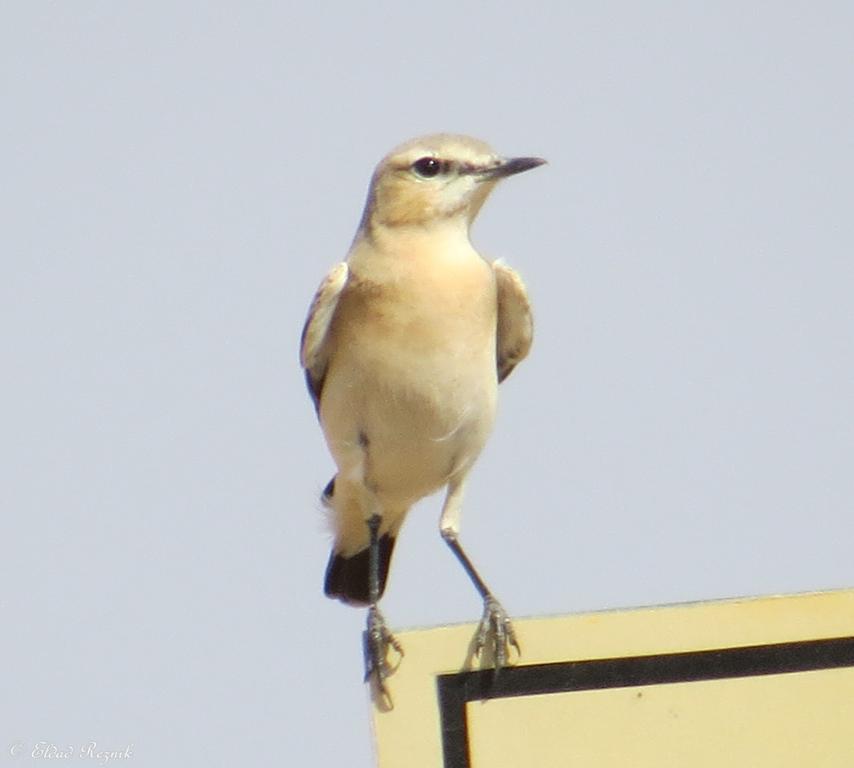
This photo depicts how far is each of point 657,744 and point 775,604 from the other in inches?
14.7

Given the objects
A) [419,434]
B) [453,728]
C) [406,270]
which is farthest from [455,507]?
[453,728]

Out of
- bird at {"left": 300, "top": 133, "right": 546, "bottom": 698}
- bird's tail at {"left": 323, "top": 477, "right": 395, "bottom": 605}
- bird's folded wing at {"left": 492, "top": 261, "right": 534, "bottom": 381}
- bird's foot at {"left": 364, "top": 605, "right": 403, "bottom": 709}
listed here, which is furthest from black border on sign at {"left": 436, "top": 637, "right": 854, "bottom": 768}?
bird's tail at {"left": 323, "top": 477, "right": 395, "bottom": 605}

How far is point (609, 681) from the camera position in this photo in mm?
3129

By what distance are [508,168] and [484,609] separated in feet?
6.21

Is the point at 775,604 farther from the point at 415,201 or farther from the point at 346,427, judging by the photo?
the point at 415,201

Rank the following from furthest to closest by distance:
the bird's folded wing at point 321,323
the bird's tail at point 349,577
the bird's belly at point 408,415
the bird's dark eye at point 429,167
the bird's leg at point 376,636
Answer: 1. the bird's tail at point 349,577
2. the bird's dark eye at point 429,167
3. the bird's folded wing at point 321,323
4. the bird's belly at point 408,415
5. the bird's leg at point 376,636

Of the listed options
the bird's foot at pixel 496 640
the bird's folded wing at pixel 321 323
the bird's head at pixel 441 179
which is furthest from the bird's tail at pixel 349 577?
the bird's foot at pixel 496 640

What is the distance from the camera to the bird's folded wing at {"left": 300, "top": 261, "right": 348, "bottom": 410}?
17.4ft

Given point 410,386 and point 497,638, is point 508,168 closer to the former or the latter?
point 410,386

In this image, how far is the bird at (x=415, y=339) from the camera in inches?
200

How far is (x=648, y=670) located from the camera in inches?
123

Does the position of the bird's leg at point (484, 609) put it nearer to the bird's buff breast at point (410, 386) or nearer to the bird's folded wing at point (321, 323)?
the bird's buff breast at point (410, 386)

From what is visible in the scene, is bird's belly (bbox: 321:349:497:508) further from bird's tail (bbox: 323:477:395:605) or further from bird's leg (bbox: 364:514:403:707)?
bird's tail (bbox: 323:477:395:605)

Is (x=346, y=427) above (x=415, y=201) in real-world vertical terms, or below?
below
